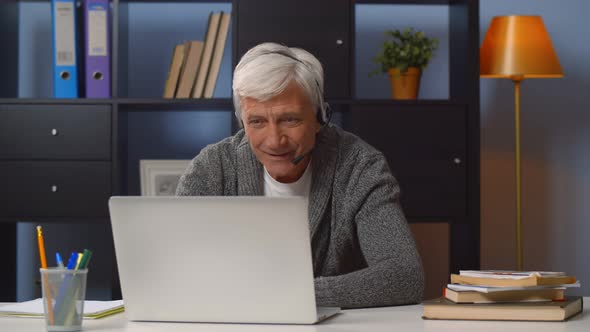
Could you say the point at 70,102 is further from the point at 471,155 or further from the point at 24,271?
the point at 471,155

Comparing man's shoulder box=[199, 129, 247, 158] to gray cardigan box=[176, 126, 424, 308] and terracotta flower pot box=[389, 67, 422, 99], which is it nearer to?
gray cardigan box=[176, 126, 424, 308]

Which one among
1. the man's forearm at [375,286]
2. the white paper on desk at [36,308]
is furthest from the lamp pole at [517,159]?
the white paper on desk at [36,308]

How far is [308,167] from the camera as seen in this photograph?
213 cm

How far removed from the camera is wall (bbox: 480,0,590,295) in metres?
3.44

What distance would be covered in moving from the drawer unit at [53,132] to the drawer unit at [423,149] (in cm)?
89

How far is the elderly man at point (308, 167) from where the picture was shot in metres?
1.92

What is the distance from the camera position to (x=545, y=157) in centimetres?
344

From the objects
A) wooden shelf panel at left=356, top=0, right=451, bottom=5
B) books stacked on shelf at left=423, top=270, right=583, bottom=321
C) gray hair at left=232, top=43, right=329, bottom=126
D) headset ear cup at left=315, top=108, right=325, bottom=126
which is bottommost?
books stacked on shelf at left=423, top=270, right=583, bottom=321

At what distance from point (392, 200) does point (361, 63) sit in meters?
1.55

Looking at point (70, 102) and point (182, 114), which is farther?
point (182, 114)

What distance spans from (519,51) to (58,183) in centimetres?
167

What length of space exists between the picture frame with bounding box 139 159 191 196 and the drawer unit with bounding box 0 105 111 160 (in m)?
0.16

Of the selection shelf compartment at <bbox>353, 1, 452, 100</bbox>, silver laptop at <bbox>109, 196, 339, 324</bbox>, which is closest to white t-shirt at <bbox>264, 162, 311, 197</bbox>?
silver laptop at <bbox>109, 196, 339, 324</bbox>

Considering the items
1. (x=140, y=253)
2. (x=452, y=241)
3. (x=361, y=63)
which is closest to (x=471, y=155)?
(x=452, y=241)
